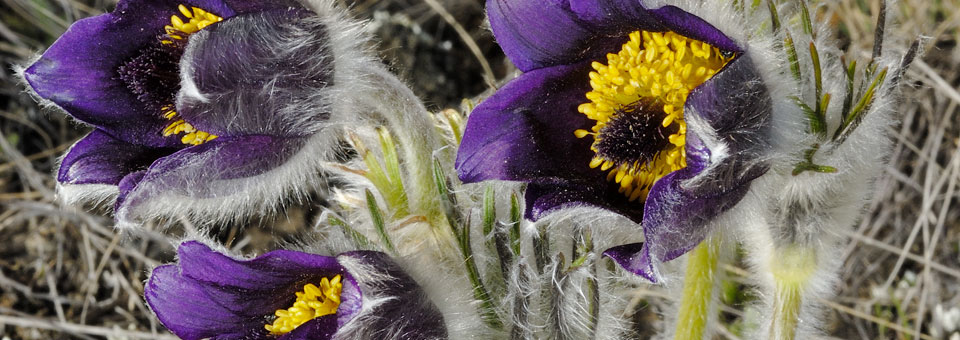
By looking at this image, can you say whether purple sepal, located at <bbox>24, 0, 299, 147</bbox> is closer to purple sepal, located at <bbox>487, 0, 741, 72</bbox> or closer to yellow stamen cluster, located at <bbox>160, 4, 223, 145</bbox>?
yellow stamen cluster, located at <bbox>160, 4, 223, 145</bbox>

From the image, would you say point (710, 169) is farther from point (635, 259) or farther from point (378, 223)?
point (378, 223)

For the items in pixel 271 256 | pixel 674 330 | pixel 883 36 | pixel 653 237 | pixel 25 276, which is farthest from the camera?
pixel 25 276

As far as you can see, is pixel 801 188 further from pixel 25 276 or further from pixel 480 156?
pixel 25 276

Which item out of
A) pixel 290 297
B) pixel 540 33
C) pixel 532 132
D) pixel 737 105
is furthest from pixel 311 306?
pixel 737 105

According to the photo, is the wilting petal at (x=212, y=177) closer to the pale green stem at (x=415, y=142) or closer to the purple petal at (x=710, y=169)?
the pale green stem at (x=415, y=142)

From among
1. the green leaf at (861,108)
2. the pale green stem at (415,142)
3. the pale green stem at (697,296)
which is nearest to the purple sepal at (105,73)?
the pale green stem at (415,142)

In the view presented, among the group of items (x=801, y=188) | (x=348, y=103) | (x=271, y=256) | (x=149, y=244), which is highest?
(x=348, y=103)

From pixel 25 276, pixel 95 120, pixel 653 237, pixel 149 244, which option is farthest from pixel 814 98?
pixel 25 276
